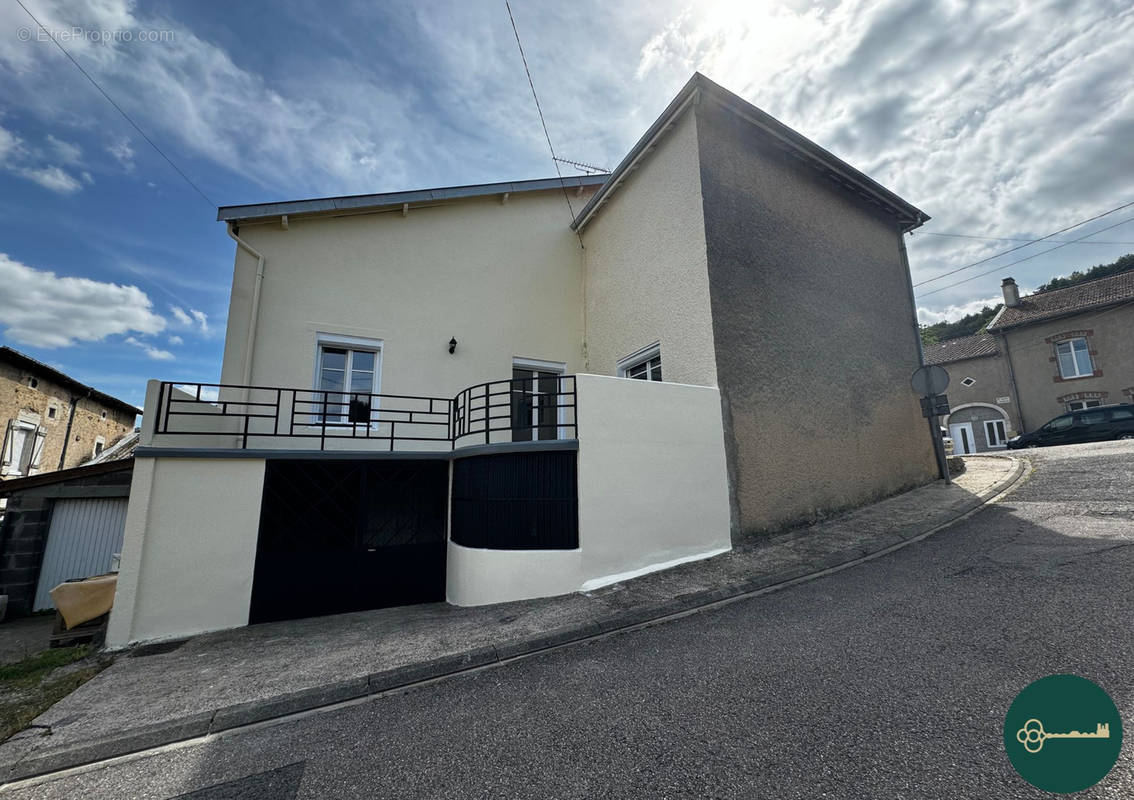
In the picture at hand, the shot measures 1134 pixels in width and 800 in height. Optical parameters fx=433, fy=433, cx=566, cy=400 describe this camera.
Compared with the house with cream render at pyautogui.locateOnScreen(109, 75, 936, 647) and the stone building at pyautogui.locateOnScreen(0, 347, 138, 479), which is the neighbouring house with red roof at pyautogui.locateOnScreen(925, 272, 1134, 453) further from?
the stone building at pyautogui.locateOnScreen(0, 347, 138, 479)

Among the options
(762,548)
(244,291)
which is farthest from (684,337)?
(244,291)

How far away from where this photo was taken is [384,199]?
809 centimetres

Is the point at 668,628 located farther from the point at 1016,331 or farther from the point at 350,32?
the point at 1016,331

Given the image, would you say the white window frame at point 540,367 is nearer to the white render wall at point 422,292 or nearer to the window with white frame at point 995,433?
the white render wall at point 422,292

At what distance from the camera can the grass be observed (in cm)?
333

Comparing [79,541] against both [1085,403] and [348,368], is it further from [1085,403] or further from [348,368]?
[1085,403]

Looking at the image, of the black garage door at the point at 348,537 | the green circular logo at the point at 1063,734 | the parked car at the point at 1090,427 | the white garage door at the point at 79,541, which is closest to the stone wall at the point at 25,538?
the white garage door at the point at 79,541

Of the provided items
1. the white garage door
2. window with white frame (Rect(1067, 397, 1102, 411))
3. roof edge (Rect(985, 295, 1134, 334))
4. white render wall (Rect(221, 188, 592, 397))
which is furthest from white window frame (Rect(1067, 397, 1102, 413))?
the white garage door

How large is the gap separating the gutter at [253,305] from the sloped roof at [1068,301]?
86.3 feet

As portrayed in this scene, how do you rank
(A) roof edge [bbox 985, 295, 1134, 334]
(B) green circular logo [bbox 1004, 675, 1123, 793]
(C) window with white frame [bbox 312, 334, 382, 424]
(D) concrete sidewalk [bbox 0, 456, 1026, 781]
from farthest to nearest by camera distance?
1. (A) roof edge [bbox 985, 295, 1134, 334]
2. (C) window with white frame [bbox 312, 334, 382, 424]
3. (D) concrete sidewalk [bbox 0, 456, 1026, 781]
4. (B) green circular logo [bbox 1004, 675, 1123, 793]

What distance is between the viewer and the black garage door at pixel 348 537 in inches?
225

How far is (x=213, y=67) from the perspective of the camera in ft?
18.9

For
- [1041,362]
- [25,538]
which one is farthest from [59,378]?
[1041,362]

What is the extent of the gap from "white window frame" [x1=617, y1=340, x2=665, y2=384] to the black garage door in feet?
12.0
